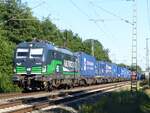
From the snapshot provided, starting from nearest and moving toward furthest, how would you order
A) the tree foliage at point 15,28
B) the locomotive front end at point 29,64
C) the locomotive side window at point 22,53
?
the locomotive front end at point 29,64, the locomotive side window at point 22,53, the tree foliage at point 15,28

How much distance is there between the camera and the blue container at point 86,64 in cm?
4469

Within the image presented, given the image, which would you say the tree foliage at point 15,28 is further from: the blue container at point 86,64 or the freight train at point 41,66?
the freight train at point 41,66

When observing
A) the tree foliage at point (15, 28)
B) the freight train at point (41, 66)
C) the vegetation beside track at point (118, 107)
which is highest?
the tree foliage at point (15, 28)

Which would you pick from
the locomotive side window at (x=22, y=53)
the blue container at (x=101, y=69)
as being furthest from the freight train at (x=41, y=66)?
the blue container at (x=101, y=69)

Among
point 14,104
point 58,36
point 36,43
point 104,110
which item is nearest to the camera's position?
point 104,110

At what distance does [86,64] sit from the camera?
4781 cm

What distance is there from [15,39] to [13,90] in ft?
61.7

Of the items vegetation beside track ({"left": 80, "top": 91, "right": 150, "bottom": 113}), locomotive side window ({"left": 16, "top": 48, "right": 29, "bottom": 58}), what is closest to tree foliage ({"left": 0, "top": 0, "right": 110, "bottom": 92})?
locomotive side window ({"left": 16, "top": 48, "right": 29, "bottom": 58})

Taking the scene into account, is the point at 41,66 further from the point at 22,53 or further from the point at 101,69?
the point at 101,69

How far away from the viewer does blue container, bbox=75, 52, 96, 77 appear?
44688 millimetres

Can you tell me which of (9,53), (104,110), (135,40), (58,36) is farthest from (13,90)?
(58,36)

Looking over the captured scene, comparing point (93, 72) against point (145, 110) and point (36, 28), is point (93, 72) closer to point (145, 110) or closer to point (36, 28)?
point (36, 28)

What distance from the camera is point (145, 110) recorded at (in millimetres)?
18203

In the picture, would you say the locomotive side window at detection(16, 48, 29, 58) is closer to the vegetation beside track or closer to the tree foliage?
the tree foliage
